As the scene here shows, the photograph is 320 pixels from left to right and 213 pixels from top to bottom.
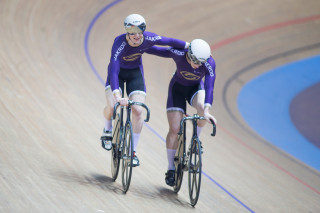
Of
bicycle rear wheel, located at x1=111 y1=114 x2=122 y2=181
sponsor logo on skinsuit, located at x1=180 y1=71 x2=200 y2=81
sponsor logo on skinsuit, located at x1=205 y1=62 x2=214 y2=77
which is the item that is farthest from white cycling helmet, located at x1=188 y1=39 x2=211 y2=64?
bicycle rear wheel, located at x1=111 y1=114 x2=122 y2=181

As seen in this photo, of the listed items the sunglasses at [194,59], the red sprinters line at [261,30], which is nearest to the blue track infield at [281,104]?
the red sprinters line at [261,30]

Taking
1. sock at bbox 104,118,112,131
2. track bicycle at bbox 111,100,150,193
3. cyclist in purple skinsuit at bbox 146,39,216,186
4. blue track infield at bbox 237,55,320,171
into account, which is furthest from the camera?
blue track infield at bbox 237,55,320,171

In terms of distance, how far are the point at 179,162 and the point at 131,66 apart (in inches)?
38.2

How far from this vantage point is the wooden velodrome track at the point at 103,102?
4.34m

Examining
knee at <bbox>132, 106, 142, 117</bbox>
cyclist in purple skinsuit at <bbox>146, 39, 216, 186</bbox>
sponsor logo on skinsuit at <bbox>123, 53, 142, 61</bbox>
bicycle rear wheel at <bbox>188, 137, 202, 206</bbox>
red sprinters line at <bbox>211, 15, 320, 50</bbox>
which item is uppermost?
red sprinters line at <bbox>211, 15, 320, 50</bbox>

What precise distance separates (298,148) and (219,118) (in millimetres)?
1135

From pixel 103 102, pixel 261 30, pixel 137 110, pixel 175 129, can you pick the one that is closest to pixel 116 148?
pixel 137 110

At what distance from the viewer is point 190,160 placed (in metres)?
4.45

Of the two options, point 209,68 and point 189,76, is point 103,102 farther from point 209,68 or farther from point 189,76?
point 209,68

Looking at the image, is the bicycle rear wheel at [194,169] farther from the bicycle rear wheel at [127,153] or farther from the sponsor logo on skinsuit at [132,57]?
the sponsor logo on skinsuit at [132,57]

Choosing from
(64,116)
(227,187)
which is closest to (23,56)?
(64,116)

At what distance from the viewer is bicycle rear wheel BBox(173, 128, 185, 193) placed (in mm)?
4637

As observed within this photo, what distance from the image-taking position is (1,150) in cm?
453

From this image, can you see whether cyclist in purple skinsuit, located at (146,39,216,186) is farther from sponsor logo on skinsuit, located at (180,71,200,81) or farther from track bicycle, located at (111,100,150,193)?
track bicycle, located at (111,100,150,193)
